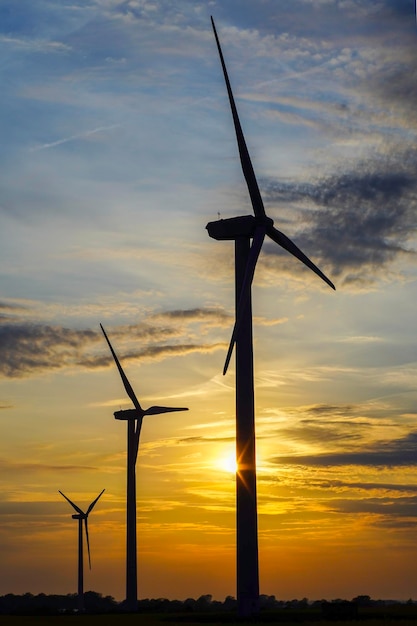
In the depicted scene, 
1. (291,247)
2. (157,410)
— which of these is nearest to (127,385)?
(157,410)

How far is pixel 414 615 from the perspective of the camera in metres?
82.1

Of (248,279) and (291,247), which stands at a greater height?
(291,247)

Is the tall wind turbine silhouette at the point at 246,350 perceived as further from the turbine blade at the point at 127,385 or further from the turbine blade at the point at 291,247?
the turbine blade at the point at 127,385

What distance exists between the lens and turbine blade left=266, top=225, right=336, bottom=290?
90.2 m

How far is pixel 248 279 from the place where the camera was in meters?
83.9

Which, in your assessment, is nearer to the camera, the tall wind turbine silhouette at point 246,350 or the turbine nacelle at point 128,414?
the tall wind turbine silhouette at point 246,350

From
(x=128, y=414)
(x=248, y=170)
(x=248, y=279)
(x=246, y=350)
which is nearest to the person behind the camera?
(x=246, y=350)

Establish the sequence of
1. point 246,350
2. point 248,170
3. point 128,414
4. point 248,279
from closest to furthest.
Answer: point 246,350 → point 248,279 → point 248,170 → point 128,414

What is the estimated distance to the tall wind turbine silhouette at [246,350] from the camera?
255 feet

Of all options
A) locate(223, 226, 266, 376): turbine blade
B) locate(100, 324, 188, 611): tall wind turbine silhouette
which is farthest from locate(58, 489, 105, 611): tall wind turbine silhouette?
locate(223, 226, 266, 376): turbine blade

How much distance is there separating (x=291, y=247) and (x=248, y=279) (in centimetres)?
914

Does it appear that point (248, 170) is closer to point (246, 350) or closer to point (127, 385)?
point (246, 350)

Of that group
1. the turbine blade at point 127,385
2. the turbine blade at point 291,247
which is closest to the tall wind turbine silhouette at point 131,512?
the turbine blade at point 127,385

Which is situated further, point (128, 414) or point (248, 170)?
point (128, 414)
